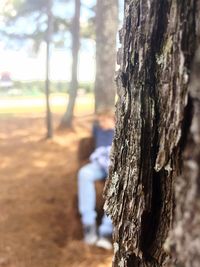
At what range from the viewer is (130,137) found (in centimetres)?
86

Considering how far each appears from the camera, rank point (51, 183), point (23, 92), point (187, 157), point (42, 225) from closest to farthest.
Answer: point (187, 157) → point (42, 225) → point (51, 183) → point (23, 92)

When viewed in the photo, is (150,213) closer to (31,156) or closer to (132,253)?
(132,253)

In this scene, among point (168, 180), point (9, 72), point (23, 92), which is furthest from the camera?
point (23, 92)

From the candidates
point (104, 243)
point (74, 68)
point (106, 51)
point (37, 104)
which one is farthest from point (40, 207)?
point (37, 104)

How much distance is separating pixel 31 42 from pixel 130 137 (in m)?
8.28

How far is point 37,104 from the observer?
974cm

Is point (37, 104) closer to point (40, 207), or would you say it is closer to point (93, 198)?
point (40, 207)

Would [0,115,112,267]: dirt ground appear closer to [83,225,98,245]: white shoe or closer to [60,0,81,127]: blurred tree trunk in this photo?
[83,225,98,245]: white shoe

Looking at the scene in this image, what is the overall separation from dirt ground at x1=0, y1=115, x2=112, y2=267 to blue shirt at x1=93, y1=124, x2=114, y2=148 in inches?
21.7

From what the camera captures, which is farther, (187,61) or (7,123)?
(7,123)

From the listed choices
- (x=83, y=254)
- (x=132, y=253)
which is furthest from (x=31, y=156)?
(x=132, y=253)

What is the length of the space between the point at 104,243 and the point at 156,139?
3065 mm

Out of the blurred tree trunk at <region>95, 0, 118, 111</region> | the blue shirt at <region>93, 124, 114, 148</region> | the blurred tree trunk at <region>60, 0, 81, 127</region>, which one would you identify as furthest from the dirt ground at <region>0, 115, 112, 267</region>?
the blurred tree trunk at <region>95, 0, 118, 111</region>

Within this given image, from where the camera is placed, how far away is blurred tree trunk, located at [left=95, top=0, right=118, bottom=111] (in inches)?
198
